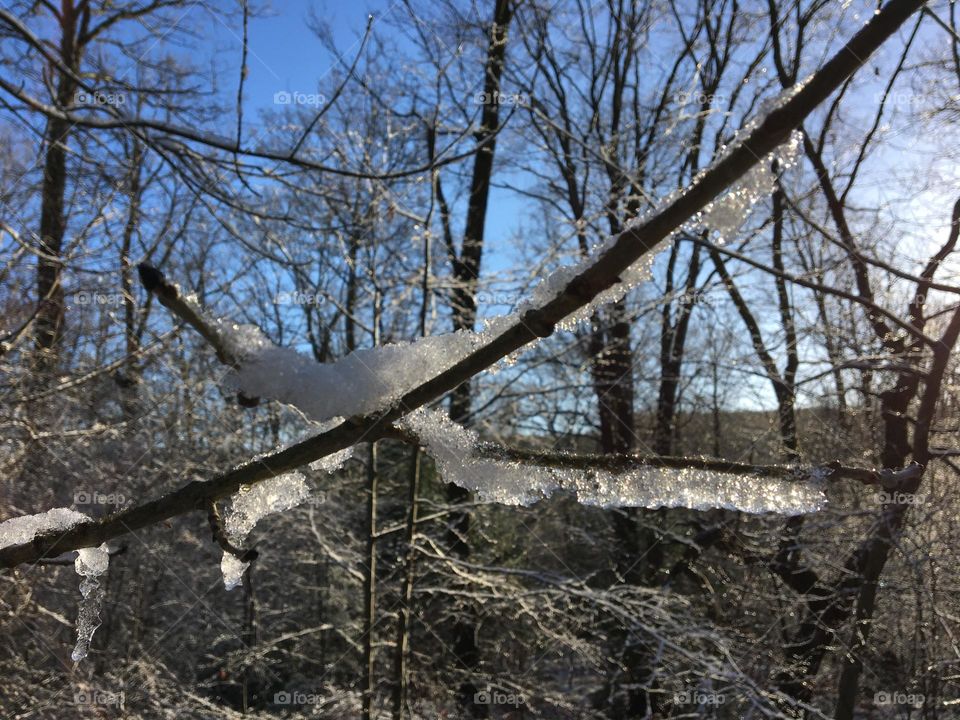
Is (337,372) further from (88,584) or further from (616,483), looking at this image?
(88,584)

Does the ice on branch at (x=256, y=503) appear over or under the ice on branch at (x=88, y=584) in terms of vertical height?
over

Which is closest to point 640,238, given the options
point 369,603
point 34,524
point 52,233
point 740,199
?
point 740,199

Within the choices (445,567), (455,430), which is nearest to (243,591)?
(445,567)

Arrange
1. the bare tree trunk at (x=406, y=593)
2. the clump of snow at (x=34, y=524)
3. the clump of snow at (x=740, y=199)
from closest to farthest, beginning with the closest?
the clump of snow at (x=740, y=199) < the clump of snow at (x=34, y=524) < the bare tree trunk at (x=406, y=593)

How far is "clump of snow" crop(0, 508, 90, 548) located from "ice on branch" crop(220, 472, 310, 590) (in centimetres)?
20

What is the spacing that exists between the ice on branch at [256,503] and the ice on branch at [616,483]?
0.88ft

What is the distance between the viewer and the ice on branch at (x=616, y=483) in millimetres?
735

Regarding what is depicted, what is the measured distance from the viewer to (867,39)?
500 mm

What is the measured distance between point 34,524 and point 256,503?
14.0 inches

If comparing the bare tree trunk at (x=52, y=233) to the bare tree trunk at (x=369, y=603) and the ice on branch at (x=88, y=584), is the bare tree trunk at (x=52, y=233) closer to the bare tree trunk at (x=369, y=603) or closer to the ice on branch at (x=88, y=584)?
the bare tree trunk at (x=369, y=603)

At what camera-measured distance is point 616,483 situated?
0.76 metres

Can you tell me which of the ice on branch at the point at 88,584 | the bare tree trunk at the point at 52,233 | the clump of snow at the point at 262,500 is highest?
the bare tree trunk at the point at 52,233

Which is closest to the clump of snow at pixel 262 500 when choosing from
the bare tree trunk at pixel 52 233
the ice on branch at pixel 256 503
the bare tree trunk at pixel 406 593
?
the ice on branch at pixel 256 503

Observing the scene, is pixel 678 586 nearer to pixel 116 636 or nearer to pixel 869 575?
pixel 869 575
